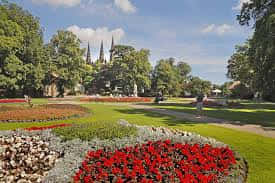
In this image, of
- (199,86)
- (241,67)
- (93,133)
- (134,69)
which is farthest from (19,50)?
(199,86)

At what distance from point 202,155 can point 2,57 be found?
40245 mm

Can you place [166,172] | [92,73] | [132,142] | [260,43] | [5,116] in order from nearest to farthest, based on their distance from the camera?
[166,172], [132,142], [5,116], [260,43], [92,73]

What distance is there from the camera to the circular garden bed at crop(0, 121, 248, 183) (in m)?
4.38

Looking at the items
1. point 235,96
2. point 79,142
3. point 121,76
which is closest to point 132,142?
point 79,142

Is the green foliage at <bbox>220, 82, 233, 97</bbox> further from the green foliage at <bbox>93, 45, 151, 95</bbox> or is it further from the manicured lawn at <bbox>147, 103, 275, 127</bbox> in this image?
the manicured lawn at <bbox>147, 103, 275, 127</bbox>

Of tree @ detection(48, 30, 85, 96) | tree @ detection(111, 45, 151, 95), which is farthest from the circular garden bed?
tree @ detection(111, 45, 151, 95)

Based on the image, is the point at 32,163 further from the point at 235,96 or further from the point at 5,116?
the point at 235,96

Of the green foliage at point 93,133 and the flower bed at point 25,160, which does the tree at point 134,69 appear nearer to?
the green foliage at point 93,133

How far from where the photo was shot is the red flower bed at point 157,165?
4.29 metres

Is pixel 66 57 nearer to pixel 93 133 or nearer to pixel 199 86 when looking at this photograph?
pixel 199 86

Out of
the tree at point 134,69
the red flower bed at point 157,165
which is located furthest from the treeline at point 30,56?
the red flower bed at point 157,165

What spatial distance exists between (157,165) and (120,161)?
0.80m

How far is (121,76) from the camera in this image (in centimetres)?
5941

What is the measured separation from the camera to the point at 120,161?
4777 mm
